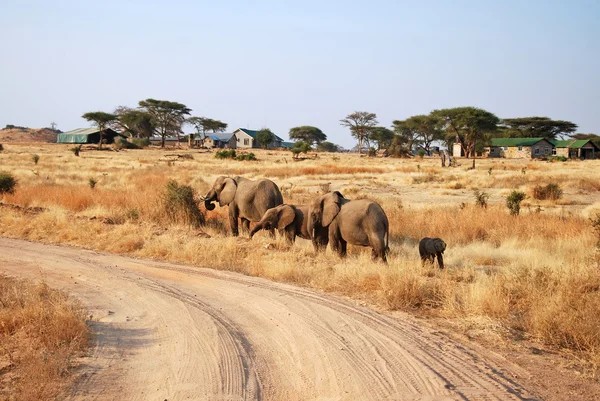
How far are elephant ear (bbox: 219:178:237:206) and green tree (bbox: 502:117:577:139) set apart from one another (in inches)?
3572

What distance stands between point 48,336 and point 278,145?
10871 centimetres

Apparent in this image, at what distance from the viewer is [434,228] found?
622 inches

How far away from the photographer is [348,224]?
1164cm

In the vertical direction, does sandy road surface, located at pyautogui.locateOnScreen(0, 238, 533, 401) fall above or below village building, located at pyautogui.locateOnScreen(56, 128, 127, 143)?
below

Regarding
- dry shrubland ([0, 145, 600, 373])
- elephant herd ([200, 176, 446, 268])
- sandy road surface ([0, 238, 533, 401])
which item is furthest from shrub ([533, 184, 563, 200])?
sandy road surface ([0, 238, 533, 401])

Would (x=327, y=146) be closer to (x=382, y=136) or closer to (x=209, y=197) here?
(x=382, y=136)

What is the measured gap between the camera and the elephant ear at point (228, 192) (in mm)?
16016

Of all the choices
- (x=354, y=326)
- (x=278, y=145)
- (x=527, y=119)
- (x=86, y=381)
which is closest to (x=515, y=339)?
(x=354, y=326)

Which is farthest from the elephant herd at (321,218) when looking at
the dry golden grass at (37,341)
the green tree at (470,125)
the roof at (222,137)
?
the roof at (222,137)

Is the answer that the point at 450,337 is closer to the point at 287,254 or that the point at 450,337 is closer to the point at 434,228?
the point at 287,254

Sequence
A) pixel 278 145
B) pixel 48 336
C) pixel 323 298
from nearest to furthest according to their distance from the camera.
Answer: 1. pixel 48 336
2. pixel 323 298
3. pixel 278 145

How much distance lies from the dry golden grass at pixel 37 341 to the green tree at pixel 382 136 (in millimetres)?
101157

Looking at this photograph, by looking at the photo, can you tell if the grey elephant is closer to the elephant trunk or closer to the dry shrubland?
the dry shrubland

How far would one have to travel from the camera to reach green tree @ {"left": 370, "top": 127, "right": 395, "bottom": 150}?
350 feet
